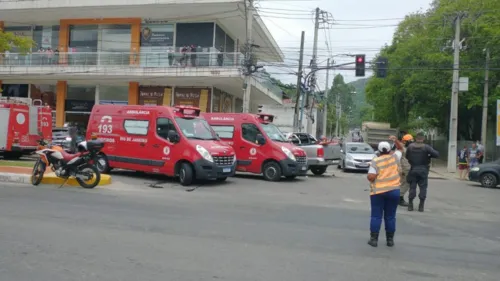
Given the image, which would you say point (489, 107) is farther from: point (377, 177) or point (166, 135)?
point (377, 177)

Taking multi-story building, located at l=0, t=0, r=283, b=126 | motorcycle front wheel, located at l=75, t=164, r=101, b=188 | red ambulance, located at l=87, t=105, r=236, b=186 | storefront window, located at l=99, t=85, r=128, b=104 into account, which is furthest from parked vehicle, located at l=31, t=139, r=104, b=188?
storefront window, located at l=99, t=85, r=128, b=104

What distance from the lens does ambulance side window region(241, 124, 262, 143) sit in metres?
15.7

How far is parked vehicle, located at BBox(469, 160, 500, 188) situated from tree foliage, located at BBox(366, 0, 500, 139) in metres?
7.61

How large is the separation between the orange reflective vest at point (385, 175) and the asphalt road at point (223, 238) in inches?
34.7

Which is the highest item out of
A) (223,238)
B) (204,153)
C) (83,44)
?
(83,44)

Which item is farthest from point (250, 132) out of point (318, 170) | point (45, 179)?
point (45, 179)

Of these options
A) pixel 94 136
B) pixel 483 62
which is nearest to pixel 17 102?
pixel 94 136

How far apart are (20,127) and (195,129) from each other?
32.0 ft

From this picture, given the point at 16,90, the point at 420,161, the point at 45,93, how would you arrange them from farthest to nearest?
the point at 16,90 → the point at 45,93 → the point at 420,161

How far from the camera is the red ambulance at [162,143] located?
511 inches

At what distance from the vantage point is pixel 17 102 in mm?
19531

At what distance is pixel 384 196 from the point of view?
6.74 meters

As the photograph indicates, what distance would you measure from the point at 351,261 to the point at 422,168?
497cm

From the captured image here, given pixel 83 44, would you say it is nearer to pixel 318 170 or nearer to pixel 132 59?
pixel 132 59
